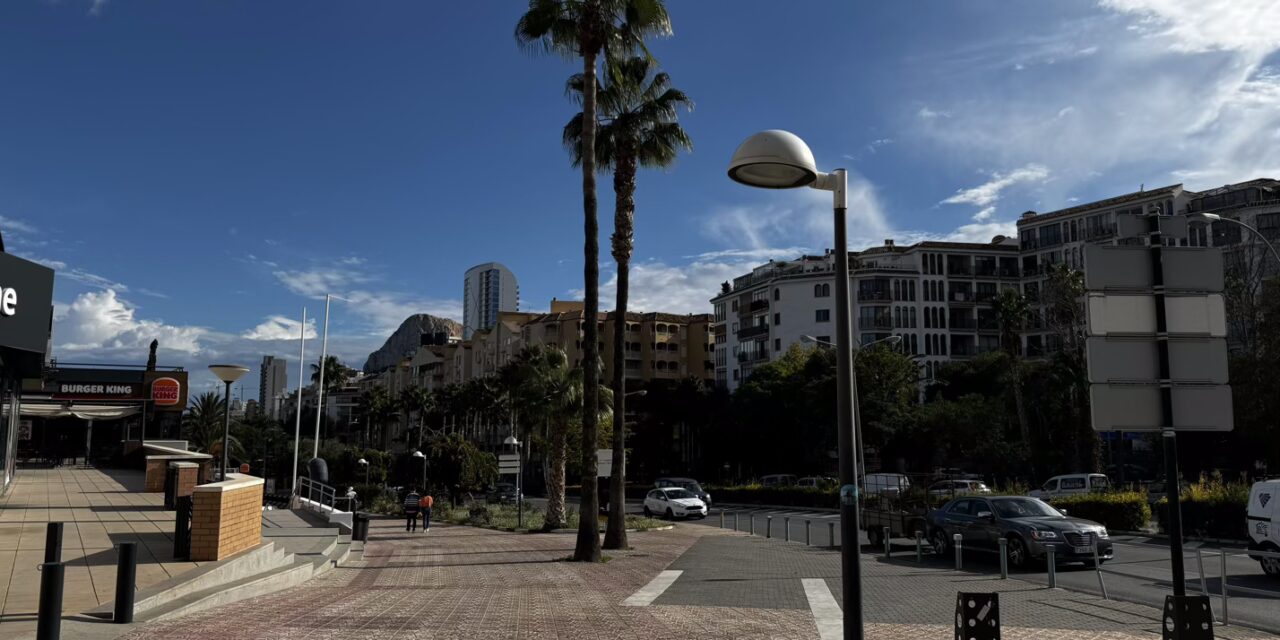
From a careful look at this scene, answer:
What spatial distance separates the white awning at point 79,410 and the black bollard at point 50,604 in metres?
43.6

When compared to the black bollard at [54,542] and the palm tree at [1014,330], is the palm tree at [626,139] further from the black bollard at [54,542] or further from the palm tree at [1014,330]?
the palm tree at [1014,330]

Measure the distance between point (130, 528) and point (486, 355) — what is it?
10247cm

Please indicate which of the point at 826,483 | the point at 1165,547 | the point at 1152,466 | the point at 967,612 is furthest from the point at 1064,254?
the point at 967,612

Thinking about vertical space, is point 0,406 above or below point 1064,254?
below

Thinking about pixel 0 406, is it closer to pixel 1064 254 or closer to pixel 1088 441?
pixel 1088 441

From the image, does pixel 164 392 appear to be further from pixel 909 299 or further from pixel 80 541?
pixel 909 299

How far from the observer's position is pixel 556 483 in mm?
30922

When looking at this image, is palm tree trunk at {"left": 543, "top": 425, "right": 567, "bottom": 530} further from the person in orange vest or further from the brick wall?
the brick wall

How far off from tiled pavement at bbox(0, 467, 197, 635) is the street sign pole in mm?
9333

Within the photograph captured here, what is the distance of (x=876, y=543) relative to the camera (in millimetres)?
22875

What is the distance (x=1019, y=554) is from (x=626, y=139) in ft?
47.9

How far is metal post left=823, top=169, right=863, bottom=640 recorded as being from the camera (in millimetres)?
6188

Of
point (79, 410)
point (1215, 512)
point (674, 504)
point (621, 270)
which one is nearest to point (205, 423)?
point (79, 410)

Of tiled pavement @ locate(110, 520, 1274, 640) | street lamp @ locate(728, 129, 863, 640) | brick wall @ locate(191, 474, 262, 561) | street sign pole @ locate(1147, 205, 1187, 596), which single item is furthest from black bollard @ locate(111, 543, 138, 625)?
street sign pole @ locate(1147, 205, 1187, 596)
